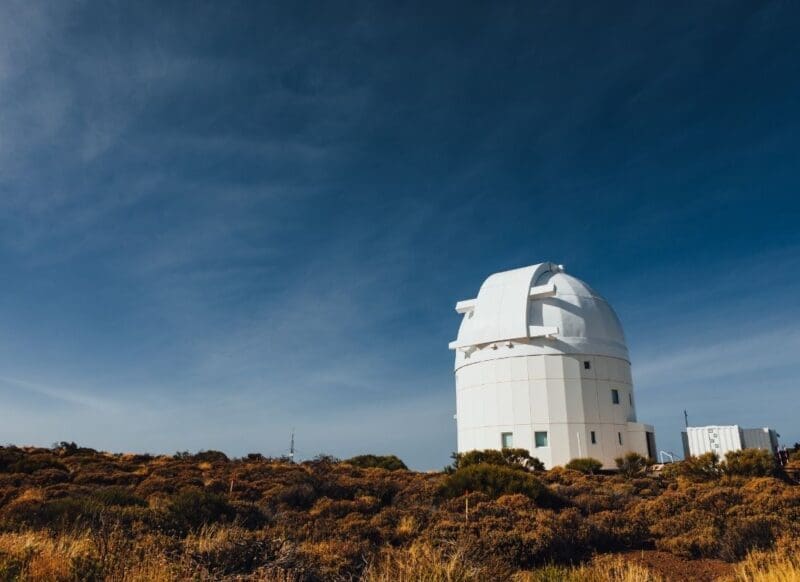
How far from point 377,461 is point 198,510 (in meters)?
18.7

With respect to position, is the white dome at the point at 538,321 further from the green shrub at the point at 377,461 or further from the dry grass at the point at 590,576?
the dry grass at the point at 590,576

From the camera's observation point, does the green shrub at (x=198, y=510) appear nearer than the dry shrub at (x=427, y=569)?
No

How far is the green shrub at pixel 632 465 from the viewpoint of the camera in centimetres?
2178

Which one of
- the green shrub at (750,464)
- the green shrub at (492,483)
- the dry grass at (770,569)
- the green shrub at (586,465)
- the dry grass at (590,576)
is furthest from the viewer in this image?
the green shrub at (586,465)

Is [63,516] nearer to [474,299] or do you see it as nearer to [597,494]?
[597,494]

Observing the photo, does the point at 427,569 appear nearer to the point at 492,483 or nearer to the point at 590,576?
the point at 590,576

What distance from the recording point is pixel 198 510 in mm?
10648

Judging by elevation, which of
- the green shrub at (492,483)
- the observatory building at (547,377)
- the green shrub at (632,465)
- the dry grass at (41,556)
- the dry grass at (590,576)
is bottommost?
the dry grass at (590,576)

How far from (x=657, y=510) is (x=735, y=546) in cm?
295

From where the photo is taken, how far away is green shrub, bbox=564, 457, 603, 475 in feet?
75.4

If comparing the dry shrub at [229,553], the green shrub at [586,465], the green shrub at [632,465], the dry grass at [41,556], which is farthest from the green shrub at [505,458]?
the dry grass at [41,556]

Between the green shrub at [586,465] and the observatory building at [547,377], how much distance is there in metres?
0.99

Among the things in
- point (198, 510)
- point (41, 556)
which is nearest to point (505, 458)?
point (198, 510)

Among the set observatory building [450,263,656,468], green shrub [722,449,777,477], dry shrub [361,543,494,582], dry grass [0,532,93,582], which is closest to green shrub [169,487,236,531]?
dry grass [0,532,93,582]
